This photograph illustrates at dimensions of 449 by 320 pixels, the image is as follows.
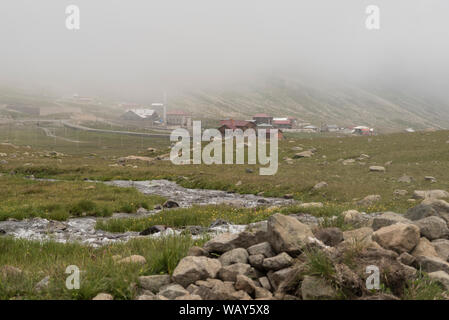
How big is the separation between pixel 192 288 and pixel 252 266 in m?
1.70

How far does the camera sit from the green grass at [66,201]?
2002 centimetres

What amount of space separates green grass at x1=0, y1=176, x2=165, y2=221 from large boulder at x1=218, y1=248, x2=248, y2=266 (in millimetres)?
14468

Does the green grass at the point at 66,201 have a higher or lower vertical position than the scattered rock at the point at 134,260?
lower

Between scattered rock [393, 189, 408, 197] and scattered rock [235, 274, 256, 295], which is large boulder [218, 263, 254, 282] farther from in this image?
scattered rock [393, 189, 408, 197]

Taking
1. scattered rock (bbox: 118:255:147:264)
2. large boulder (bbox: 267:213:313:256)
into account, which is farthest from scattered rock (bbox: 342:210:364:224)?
scattered rock (bbox: 118:255:147:264)

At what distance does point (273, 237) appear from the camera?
27.9 ft

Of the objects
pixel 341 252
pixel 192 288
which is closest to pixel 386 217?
pixel 341 252

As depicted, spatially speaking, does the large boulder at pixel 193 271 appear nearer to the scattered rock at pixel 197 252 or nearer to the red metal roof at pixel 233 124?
the scattered rock at pixel 197 252

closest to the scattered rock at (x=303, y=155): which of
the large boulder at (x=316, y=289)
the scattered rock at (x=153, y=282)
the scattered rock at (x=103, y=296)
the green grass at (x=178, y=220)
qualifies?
the green grass at (x=178, y=220)

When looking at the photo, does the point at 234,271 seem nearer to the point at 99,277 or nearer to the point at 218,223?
the point at 99,277

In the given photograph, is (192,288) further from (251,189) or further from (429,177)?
(429,177)

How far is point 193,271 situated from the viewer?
717 cm

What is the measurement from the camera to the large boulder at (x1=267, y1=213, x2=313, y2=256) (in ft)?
26.4

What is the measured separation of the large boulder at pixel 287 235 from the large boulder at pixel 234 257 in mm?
774
